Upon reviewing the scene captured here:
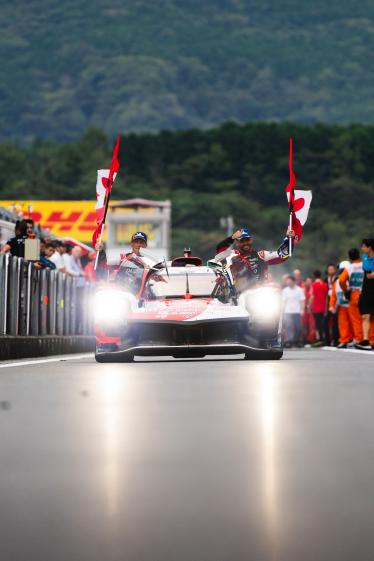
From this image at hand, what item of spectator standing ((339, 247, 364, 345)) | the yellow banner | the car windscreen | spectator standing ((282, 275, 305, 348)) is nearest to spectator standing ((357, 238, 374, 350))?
spectator standing ((339, 247, 364, 345))

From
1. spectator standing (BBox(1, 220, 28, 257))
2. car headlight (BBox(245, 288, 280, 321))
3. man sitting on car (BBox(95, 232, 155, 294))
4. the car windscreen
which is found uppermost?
spectator standing (BBox(1, 220, 28, 257))

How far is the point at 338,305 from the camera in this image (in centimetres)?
2814

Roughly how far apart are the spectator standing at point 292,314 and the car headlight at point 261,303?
571 inches

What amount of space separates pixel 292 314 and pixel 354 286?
8.10 meters

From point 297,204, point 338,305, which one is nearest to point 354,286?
point 338,305

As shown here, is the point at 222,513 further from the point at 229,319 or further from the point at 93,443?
the point at 229,319

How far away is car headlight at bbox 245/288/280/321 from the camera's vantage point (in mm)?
19016

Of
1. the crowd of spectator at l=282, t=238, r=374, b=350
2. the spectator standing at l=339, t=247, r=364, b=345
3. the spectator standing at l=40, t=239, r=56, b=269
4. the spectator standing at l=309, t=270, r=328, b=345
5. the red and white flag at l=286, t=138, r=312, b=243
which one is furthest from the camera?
the spectator standing at l=309, t=270, r=328, b=345

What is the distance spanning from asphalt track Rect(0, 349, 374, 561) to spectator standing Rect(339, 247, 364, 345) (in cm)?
1264

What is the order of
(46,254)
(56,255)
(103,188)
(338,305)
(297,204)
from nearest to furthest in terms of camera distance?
(297,204)
(103,188)
(46,254)
(56,255)
(338,305)

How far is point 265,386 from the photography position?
13438mm

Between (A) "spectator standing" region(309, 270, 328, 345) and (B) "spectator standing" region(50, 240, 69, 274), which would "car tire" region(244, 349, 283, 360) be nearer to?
(B) "spectator standing" region(50, 240, 69, 274)

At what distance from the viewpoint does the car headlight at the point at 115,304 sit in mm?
18969

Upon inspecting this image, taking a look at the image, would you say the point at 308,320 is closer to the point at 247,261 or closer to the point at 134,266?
the point at 247,261
